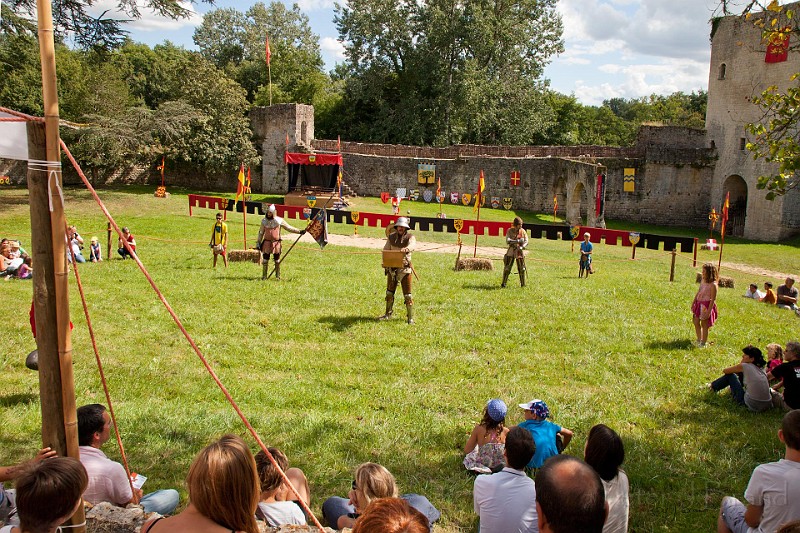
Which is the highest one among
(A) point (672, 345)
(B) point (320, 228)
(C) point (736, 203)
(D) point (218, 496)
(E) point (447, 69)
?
(E) point (447, 69)

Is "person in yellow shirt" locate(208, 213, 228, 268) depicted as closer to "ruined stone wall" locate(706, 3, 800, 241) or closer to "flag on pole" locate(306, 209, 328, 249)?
"flag on pole" locate(306, 209, 328, 249)

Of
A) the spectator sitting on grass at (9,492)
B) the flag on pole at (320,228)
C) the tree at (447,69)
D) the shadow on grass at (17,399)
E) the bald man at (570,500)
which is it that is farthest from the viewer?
the tree at (447,69)

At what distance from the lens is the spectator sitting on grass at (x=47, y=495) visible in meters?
3.33

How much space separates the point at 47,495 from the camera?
3346 millimetres

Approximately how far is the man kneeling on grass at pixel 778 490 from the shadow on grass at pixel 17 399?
24.1 feet

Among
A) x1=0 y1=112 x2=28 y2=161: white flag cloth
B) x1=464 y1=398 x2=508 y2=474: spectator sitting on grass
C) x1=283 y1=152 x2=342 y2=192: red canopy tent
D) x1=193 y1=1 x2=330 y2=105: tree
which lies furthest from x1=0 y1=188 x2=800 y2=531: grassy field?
x1=193 y1=1 x2=330 y2=105: tree

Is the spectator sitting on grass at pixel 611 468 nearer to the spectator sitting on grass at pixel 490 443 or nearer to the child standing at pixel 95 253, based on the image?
the spectator sitting on grass at pixel 490 443

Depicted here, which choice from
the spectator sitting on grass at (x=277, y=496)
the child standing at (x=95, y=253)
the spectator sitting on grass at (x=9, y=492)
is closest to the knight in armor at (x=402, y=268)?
the spectator sitting on grass at (x=277, y=496)

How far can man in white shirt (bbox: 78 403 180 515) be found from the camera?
4684 millimetres

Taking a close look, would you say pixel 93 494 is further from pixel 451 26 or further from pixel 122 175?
pixel 451 26

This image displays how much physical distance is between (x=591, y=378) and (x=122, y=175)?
36621 millimetres

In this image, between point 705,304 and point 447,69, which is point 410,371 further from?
point 447,69

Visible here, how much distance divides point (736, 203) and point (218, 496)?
1535 inches

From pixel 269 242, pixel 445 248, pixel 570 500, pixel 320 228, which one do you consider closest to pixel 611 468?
pixel 570 500
